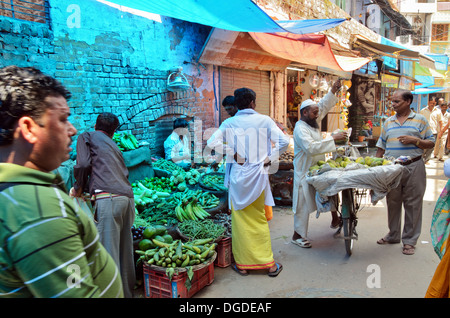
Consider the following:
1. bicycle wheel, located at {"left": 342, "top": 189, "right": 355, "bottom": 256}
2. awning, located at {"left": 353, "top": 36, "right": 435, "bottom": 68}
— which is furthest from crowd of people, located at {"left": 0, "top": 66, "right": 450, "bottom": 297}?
awning, located at {"left": 353, "top": 36, "right": 435, "bottom": 68}

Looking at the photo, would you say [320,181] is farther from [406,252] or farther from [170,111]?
[170,111]

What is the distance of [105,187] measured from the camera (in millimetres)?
3150

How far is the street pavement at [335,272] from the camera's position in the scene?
3.43 metres

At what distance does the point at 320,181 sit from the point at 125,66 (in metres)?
4.05

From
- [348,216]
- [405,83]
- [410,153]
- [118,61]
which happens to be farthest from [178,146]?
[405,83]

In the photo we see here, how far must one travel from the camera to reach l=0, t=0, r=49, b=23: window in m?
4.31

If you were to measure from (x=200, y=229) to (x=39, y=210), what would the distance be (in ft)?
10.4

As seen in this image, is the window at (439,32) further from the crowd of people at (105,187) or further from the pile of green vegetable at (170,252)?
the pile of green vegetable at (170,252)

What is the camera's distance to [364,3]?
1756cm

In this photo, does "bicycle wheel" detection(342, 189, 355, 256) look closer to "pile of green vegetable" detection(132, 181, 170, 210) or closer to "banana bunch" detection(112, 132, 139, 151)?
"pile of green vegetable" detection(132, 181, 170, 210)

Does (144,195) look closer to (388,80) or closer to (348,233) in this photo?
(348,233)

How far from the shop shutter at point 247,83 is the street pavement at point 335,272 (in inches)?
167

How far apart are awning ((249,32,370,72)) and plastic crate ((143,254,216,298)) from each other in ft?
15.8

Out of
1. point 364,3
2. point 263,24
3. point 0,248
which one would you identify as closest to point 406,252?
point 263,24
